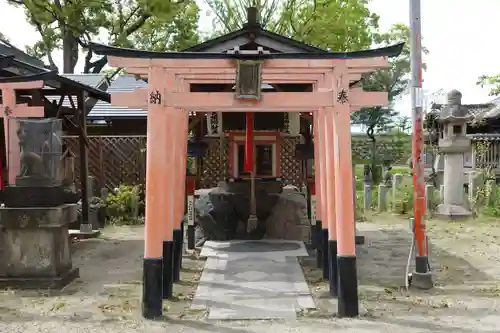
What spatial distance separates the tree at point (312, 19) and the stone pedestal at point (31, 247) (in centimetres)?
1871

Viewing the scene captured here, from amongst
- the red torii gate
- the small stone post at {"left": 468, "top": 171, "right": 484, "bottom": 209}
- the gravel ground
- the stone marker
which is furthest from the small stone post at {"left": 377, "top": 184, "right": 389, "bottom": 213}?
the stone marker

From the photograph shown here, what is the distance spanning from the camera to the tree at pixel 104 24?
→ 2653 cm

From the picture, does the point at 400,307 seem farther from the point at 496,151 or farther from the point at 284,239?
the point at 496,151

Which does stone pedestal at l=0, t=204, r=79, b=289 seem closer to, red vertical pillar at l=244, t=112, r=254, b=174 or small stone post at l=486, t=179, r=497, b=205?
red vertical pillar at l=244, t=112, r=254, b=174

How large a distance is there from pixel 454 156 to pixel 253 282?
991 cm

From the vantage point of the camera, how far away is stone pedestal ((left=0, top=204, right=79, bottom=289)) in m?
7.63

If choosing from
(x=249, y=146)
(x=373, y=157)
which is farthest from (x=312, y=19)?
(x=249, y=146)

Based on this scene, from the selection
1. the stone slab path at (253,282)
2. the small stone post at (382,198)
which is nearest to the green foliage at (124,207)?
the stone slab path at (253,282)

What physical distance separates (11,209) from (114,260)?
2.89 metres

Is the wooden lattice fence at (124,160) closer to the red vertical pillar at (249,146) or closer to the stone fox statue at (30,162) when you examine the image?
the red vertical pillar at (249,146)

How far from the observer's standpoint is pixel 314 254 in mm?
10633

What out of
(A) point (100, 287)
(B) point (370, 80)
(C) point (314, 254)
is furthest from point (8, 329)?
(B) point (370, 80)

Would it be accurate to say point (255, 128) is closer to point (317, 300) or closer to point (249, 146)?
point (249, 146)

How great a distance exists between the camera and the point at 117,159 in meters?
17.0
